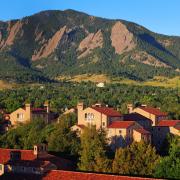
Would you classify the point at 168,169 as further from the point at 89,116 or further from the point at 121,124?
the point at 89,116

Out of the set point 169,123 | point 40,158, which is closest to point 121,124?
point 169,123

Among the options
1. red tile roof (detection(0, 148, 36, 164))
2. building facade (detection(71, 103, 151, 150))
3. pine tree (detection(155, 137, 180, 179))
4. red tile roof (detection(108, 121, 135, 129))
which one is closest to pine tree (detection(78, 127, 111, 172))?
building facade (detection(71, 103, 151, 150))

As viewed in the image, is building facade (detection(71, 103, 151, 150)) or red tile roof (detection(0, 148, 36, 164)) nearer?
red tile roof (detection(0, 148, 36, 164))

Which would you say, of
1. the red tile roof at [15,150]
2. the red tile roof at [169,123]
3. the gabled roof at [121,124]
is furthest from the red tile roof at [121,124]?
the red tile roof at [15,150]

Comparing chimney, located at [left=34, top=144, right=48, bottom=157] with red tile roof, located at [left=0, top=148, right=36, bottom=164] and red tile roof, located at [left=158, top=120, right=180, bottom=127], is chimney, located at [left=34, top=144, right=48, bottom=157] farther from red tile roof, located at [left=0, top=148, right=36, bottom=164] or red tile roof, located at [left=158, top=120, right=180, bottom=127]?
red tile roof, located at [left=158, top=120, right=180, bottom=127]

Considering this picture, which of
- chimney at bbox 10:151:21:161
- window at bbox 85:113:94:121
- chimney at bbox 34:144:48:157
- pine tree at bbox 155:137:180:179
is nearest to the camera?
pine tree at bbox 155:137:180:179

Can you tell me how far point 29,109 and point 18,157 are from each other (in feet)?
147

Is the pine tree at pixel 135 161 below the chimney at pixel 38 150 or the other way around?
below

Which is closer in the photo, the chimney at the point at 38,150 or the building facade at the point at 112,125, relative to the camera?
the chimney at the point at 38,150

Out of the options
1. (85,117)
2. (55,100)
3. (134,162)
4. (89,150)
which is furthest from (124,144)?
(55,100)

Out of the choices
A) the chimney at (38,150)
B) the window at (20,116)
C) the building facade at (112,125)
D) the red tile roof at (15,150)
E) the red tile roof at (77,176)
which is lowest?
the red tile roof at (77,176)

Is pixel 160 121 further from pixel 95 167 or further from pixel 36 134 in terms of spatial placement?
pixel 95 167

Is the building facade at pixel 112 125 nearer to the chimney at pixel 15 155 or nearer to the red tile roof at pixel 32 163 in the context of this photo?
the chimney at pixel 15 155

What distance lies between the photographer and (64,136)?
85.2 m
